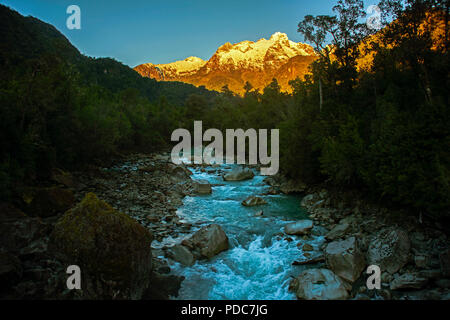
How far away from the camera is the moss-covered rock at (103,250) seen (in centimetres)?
642

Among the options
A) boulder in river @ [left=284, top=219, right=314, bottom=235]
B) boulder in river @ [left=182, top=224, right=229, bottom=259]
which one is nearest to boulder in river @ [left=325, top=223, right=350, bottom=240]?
boulder in river @ [left=284, top=219, right=314, bottom=235]

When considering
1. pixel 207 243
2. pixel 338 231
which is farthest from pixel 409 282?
pixel 207 243

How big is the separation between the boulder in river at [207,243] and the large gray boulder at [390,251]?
5.64 metres

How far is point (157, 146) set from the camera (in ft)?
161

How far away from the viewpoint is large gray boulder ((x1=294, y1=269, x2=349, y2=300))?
7367mm

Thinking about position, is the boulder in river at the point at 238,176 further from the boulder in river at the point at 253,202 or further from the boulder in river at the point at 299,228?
the boulder in river at the point at 299,228

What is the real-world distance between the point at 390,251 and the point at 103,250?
926cm

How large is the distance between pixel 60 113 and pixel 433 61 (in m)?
24.9

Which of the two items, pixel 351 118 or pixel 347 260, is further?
pixel 351 118

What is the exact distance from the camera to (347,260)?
8531mm

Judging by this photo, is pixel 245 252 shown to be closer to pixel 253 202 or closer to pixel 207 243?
pixel 207 243

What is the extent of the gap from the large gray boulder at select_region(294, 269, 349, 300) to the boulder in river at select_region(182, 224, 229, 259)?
3.57 meters
